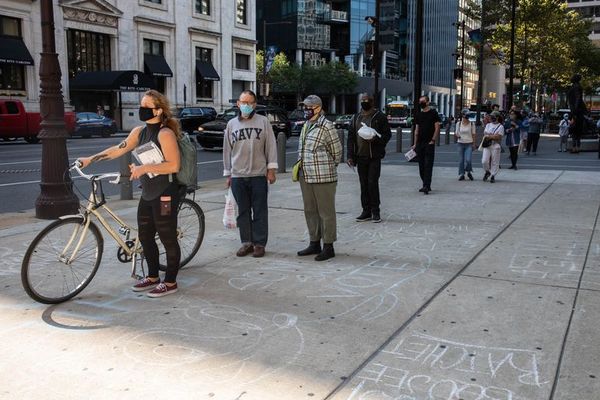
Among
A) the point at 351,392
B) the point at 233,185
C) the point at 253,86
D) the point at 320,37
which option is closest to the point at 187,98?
the point at 253,86

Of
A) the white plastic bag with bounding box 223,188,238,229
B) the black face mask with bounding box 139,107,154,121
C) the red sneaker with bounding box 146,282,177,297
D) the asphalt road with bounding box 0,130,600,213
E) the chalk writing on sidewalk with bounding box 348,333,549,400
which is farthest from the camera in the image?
the asphalt road with bounding box 0,130,600,213

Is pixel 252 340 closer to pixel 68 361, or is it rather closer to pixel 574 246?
pixel 68 361

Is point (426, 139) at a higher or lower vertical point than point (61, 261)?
higher

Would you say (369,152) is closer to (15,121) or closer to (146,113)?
(146,113)

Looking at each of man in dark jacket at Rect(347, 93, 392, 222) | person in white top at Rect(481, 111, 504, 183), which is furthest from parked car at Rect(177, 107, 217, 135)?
man in dark jacket at Rect(347, 93, 392, 222)

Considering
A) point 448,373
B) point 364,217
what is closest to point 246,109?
point 364,217

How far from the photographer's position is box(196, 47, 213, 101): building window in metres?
48.0

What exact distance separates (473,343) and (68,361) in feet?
8.58

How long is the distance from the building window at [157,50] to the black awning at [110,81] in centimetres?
473

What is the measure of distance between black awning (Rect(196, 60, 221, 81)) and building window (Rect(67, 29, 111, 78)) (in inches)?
312

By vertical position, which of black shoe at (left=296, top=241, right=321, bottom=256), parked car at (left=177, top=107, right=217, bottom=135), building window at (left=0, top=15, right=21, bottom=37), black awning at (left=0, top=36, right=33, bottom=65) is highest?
building window at (left=0, top=15, right=21, bottom=37)

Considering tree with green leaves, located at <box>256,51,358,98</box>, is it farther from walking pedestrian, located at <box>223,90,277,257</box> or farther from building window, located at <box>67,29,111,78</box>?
walking pedestrian, located at <box>223,90,277,257</box>

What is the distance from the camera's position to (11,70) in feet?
114

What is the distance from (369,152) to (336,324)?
4455mm
